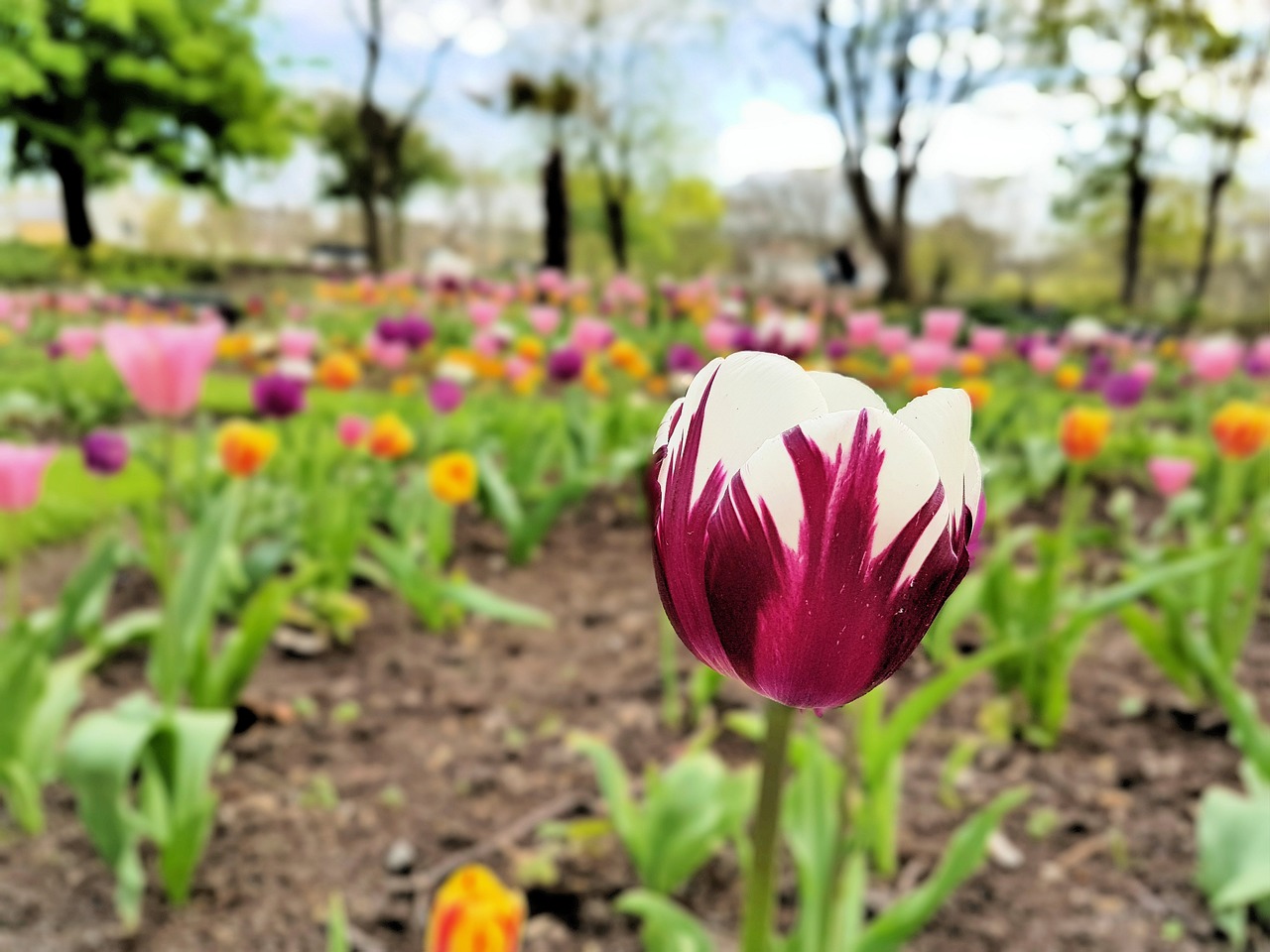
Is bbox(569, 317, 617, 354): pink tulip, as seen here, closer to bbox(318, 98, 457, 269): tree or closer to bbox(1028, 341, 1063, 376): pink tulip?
bbox(1028, 341, 1063, 376): pink tulip

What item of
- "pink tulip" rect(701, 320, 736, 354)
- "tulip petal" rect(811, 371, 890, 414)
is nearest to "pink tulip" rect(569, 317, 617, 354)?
"pink tulip" rect(701, 320, 736, 354)

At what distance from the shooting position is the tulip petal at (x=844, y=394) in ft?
0.99

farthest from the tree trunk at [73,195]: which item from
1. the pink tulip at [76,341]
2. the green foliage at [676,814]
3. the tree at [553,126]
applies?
the tree at [553,126]

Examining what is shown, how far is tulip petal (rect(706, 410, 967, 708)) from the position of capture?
26 centimetres

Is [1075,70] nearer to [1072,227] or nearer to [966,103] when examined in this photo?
[966,103]

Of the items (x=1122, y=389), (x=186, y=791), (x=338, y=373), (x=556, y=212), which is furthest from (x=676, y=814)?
(x=556, y=212)

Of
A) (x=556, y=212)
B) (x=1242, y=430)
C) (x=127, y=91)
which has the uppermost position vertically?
(x=556, y=212)

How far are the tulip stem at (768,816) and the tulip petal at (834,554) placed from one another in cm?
3

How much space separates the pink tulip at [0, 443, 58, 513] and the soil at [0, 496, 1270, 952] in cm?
32

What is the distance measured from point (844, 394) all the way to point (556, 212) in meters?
8.24

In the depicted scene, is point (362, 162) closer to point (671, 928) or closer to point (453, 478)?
point (453, 478)

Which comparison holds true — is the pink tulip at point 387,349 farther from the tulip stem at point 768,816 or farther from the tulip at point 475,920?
the tulip stem at point 768,816

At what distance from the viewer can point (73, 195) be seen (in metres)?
2.37

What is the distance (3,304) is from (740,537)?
7.02ft
